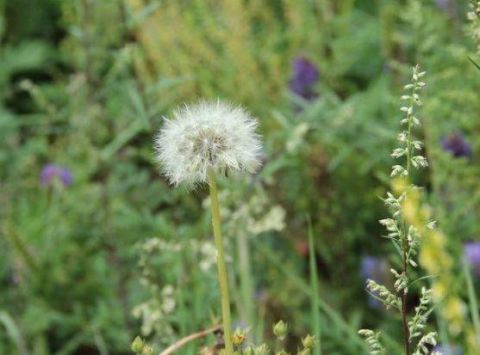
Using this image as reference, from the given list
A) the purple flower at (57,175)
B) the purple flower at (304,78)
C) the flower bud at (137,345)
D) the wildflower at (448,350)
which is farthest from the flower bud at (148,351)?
the purple flower at (304,78)

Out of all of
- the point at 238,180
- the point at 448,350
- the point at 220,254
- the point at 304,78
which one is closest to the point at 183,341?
the point at 220,254

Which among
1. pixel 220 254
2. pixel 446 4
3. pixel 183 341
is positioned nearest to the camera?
pixel 220 254

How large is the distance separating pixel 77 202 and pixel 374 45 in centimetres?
156

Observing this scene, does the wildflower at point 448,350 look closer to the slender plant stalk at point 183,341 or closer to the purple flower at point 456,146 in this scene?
the slender plant stalk at point 183,341

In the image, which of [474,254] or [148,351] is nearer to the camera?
[148,351]

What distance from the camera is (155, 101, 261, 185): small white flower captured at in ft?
3.33

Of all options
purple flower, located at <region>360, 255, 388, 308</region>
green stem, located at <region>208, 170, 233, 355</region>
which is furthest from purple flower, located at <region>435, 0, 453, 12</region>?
green stem, located at <region>208, 170, 233, 355</region>

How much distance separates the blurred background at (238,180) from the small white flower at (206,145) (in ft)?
3.10

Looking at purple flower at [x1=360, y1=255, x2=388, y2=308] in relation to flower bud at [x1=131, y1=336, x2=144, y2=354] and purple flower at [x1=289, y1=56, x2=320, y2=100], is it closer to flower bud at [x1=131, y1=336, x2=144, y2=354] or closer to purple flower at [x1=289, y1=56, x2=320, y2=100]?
purple flower at [x1=289, y1=56, x2=320, y2=100]

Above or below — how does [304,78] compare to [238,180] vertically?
above

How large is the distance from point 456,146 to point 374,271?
47 cm

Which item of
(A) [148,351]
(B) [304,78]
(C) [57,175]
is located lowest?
(A) [148,351]

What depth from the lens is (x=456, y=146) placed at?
2.65m

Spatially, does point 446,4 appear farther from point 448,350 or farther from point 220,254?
point 220,254
